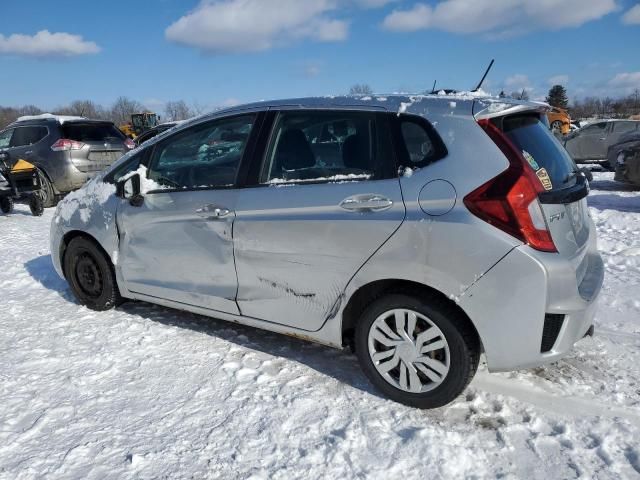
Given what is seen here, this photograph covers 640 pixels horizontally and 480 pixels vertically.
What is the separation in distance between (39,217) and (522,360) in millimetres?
9261

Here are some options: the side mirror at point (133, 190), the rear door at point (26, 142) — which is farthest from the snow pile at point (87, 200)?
the rear door at point (26, 142)

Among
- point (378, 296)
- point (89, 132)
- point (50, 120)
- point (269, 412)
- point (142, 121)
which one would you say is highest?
point (142, 121)

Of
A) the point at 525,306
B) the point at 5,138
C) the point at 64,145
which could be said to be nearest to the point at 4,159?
the point at 64,145

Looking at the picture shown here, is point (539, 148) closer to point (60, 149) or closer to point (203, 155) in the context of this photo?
point (203, 155)

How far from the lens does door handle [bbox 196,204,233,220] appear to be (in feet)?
11.1

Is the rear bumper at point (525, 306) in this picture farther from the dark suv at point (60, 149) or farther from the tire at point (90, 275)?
the dark suv at point (60, 149)

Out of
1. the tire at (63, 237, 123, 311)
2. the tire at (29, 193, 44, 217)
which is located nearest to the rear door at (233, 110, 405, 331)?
the tire at (63, 237, 123, 311)

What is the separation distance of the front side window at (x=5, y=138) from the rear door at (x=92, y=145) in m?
1.58

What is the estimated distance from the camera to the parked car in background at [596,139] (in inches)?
596

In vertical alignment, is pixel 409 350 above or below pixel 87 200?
below

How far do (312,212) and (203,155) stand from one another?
117cm

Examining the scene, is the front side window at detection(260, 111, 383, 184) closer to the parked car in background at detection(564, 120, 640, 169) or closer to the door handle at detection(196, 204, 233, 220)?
the door handle at detection(196, 204, 233, 220)

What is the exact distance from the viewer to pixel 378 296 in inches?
115

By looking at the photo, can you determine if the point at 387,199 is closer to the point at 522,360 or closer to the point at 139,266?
the point at 522,360
